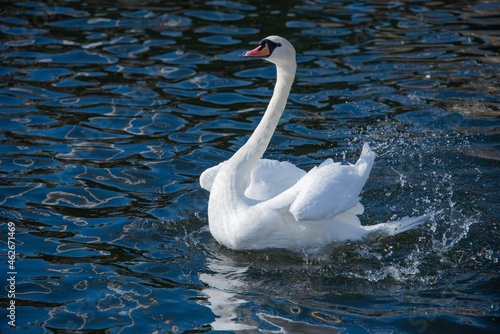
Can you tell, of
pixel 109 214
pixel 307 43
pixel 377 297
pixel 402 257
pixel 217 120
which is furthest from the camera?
pixel 307 43

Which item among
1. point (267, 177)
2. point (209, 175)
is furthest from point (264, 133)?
point (209, 175)

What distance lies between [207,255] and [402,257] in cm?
184

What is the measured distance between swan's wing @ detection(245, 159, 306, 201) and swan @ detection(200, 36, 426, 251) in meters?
0.01

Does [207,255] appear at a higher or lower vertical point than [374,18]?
lower

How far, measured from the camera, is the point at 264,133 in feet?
20.1

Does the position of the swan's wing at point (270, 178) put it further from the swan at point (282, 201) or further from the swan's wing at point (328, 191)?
the swan's wing at point (328, 191)

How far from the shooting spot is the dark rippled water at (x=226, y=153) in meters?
5.14

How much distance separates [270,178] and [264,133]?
0.52 m

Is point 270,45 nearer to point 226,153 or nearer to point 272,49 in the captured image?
Result: point 272,49

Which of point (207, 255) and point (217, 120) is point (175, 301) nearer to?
point (207, 255)

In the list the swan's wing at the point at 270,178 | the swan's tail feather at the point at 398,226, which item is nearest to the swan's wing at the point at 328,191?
the swan's tail feather at the point at 398,226

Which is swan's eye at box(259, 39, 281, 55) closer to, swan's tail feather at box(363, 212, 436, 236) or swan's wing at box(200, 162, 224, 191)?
swan's wing at box(200, 162, 224, 191)

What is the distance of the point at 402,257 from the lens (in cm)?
585

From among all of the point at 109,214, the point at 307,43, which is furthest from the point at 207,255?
the point at 307,43
